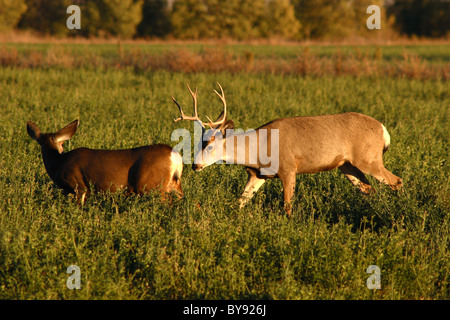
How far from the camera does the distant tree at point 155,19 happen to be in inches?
2149

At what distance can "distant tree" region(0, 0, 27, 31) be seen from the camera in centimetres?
4953

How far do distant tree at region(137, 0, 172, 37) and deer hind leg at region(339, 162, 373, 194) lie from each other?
49970 mm

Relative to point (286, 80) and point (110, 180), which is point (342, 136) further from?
point (286, 80)

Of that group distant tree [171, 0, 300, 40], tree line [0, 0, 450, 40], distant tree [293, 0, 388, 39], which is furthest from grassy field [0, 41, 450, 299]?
distant tree [293, 0, 388, 39]

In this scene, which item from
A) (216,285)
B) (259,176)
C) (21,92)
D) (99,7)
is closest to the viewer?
(216,285)

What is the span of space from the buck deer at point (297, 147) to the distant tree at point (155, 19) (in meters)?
50.0

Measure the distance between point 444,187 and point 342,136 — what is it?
55.0 inches

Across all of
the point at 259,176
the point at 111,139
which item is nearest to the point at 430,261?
the point at 259,176

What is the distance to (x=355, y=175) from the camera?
23.1 ft

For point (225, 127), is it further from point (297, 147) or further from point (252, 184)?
point (297, 147)

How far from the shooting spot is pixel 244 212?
5852 mm

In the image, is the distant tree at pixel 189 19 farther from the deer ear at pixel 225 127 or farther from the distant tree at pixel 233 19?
the deer ear at pixel 225 127

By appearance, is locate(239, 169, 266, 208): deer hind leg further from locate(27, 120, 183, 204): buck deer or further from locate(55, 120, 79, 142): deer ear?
locate(55, 120, 79, 142): deer ear
